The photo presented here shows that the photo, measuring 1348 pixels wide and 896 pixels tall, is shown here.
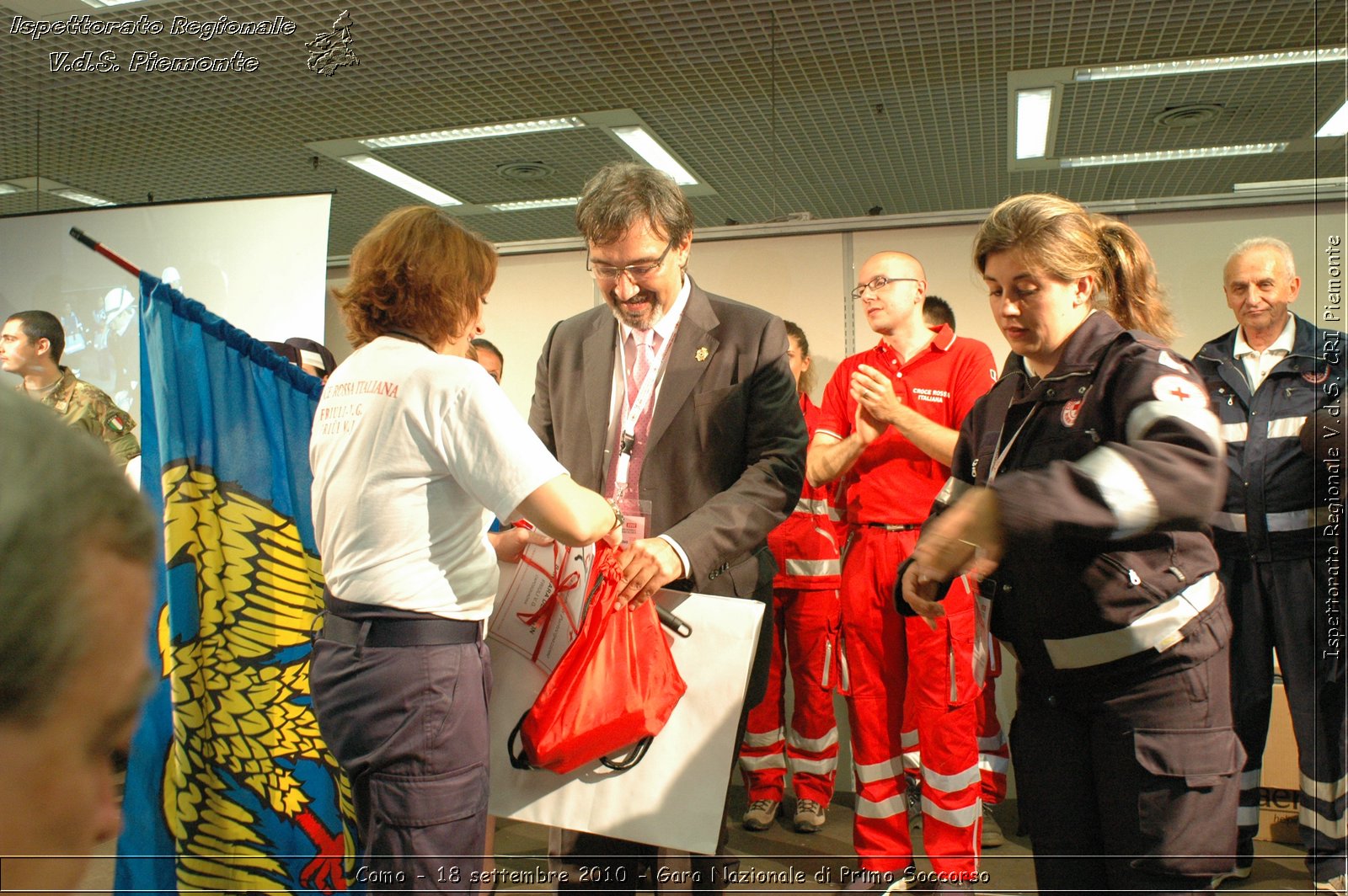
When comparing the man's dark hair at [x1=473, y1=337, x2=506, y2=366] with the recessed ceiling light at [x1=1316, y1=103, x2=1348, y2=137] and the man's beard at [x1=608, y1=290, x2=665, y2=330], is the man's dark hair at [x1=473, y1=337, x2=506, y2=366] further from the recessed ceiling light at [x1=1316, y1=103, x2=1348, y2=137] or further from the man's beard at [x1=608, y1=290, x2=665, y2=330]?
the recessed ceiling light at [x1=1316, y1=103, x2=1348, y2=137]

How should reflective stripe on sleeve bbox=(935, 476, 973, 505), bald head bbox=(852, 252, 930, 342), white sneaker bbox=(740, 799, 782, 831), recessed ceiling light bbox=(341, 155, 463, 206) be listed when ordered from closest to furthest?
reflective stripe on sleeve bbox=(935, 476, 973, 505) → bald head bbox=(852, 252, 930, 342) → white sneaker bbox=(740, 799, 782, 831) → recessed ceiling light bbox=(341, 155, 463, 206)

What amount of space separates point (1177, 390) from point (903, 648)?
6.34 ft

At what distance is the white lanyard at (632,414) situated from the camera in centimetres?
207

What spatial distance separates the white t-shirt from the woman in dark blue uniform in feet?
2.30

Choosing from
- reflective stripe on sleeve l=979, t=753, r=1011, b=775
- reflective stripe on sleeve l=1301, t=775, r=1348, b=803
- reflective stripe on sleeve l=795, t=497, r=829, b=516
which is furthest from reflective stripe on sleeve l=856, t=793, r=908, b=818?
reflective stripe on sleeve l=1301, t=775, r=1348, b=803

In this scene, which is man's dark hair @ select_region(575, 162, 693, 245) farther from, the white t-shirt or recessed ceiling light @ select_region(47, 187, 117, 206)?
recessed ceiling light @ select_region(47, 187, 117, 206)

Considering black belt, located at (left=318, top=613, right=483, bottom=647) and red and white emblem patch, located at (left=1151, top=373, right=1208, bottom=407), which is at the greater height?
red and white emblem patch, located at (left=1151, top=373, right=1208, bottom=407)

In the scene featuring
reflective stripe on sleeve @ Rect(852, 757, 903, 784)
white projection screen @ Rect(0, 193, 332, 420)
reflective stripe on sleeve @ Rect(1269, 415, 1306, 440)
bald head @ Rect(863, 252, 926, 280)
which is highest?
white projection screen @ Rect(0, 193, 332, 420)

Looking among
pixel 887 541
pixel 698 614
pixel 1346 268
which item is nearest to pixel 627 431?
pixel 698 614

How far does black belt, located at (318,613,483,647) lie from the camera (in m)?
1.55

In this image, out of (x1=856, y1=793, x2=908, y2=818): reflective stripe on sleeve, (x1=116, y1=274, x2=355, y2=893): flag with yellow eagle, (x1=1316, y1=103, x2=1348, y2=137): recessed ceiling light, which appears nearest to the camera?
(x1=116, y1=274, x2=355, y2=893): flag with yellow eagle

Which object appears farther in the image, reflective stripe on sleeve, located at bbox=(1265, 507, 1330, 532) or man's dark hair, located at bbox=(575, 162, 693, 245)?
reflective stripe on sleeve, located at bbox=(1265, 507, 1330, 532)

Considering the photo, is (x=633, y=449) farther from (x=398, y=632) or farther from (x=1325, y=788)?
(x=1325, y=788)

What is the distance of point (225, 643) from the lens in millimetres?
2182
